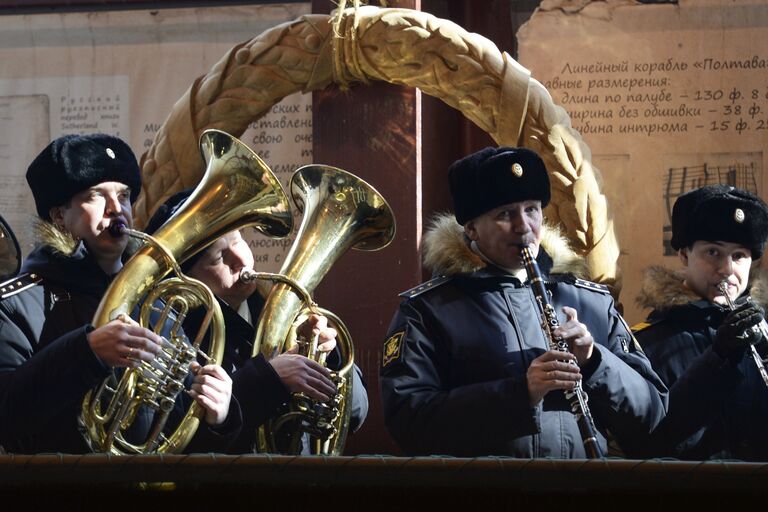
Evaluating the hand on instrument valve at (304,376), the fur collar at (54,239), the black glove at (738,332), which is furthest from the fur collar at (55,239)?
the black glove at (738,332)

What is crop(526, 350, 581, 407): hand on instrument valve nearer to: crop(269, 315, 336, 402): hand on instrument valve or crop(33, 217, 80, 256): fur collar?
crop(269, 315, 336, 402): hand on instrument valve

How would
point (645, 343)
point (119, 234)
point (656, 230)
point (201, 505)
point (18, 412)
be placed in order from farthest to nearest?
point (656, 230), point (645, 343), point (119, 234), point (18, 412), point (201, 505)

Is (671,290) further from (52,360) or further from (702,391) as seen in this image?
(52,360)

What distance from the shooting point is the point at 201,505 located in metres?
2.65

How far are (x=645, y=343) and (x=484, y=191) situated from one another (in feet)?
2.59

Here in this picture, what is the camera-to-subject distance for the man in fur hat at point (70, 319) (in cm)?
372

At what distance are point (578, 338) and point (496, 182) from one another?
544 mm

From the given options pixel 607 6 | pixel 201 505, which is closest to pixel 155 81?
pixel 607 6

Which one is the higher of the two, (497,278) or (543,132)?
(543,132)

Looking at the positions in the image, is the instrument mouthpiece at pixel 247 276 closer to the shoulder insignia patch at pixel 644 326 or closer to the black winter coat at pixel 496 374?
the black winter coat at pixel 496 374

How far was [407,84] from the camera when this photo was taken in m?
5.20

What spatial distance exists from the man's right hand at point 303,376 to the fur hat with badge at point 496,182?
0.61 metres

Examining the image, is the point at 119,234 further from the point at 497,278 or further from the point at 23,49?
the point at 23,49

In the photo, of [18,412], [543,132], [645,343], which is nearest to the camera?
[18,412]
